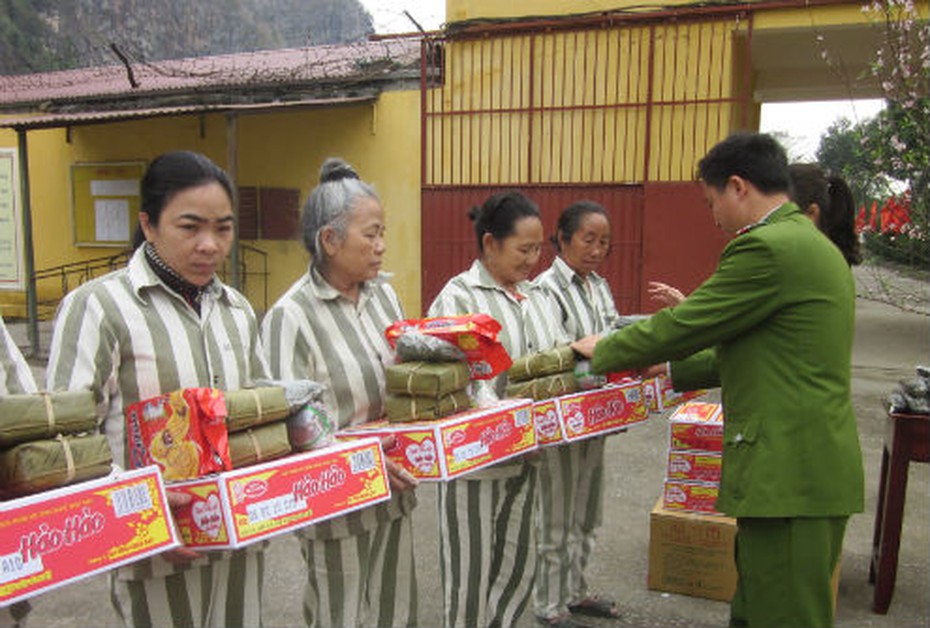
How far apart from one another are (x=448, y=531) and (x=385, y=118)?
273 inches

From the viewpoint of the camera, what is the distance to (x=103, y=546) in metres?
1.30

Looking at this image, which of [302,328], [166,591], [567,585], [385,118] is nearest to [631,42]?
[385,118]

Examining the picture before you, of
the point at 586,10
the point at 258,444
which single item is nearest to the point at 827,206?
the point at 258,444

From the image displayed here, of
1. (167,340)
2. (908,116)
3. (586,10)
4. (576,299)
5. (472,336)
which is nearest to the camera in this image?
(167,340)

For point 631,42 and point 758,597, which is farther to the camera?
point 631,42

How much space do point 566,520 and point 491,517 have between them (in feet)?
2.12

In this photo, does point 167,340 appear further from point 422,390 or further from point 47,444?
point 422,390

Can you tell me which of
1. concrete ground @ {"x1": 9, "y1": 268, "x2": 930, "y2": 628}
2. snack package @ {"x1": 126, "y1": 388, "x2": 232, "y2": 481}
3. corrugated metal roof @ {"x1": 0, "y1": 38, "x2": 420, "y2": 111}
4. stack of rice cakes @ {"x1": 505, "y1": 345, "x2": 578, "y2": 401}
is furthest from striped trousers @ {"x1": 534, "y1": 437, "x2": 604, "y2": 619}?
corrugated metal roof @ {"x1": 0, "y1": 38, "x2": 420, "y2": 111}

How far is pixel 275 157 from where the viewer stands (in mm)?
9570

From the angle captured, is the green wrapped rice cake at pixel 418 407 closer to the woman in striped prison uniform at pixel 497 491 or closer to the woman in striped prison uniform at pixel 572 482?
the woman in striped prison uniform at pixel 497 491

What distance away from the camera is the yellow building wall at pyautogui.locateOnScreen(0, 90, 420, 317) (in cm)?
870

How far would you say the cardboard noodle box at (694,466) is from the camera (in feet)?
10.9

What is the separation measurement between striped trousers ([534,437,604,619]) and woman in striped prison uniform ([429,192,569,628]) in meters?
0.32

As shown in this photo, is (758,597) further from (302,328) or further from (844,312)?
(302,328)
